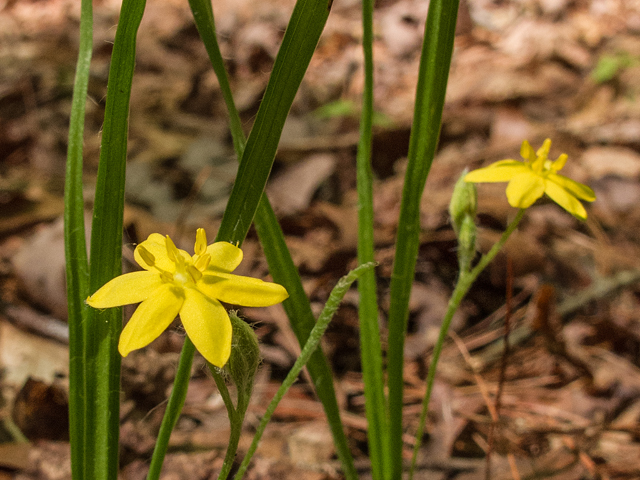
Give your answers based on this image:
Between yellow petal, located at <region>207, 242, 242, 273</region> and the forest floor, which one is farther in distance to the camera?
the forest floor

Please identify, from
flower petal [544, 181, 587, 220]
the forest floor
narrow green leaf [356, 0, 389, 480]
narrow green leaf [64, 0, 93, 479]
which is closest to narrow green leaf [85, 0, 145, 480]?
narrow green leaf [64, 0, 93, 479]

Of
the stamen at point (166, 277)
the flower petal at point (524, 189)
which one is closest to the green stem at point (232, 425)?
the stamen at point (166, 277)

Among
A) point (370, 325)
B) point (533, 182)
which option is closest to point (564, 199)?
point (533, 182)

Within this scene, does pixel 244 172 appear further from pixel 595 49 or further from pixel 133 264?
pixel 595 49

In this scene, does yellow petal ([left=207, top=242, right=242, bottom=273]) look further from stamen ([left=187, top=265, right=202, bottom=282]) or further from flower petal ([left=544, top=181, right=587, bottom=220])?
flower petal ([left=544, top=181, right=587, bottom=220])

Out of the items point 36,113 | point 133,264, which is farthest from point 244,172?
point 36,113
